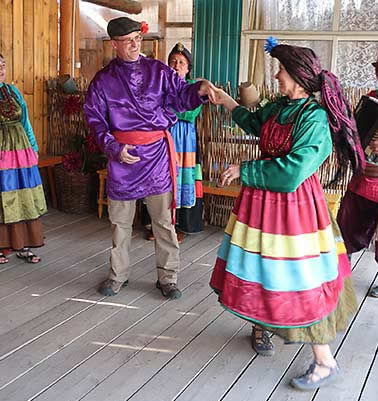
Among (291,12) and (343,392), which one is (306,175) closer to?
(343,392)

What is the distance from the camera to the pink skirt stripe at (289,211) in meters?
2.24

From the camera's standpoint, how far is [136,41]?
3004mm

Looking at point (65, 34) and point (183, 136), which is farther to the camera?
point (65, 34)

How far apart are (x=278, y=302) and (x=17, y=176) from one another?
7.08 feet

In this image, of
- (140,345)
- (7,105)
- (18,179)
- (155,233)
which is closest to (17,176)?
(18,179)

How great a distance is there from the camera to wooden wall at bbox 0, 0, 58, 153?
4.87 m

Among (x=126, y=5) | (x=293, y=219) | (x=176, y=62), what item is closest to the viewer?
(x=293, y=219)

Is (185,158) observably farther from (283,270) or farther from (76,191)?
(283,270)

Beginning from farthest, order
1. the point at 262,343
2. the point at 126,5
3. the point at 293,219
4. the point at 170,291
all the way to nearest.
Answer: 1. the point at 126,5
2. the point at 170,291
3. the point at 262,343
4. the point at 293,219

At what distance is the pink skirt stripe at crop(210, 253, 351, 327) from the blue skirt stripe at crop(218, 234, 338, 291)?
0.9 inches

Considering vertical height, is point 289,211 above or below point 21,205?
above

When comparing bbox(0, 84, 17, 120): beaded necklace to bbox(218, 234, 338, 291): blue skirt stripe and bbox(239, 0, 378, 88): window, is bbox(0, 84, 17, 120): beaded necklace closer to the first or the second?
bbox(218, 234, 338, 291): blue skirt stripe

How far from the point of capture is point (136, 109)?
3035 mm

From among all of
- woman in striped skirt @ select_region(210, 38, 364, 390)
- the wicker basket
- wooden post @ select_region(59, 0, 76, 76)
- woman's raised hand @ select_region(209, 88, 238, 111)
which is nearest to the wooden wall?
wooden post @ select_region(59, 0, 76, 76)
